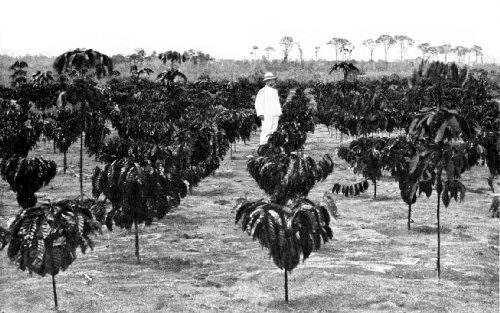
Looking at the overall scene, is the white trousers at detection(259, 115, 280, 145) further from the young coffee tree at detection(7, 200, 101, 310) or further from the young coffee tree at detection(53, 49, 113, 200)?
the young coffee tree at detection(7, 200, 101, 310)

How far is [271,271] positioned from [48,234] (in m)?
A: 2.41

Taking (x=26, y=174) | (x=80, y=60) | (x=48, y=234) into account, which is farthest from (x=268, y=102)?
(x=48, y=234)

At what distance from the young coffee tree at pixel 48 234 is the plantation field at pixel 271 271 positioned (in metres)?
0.71

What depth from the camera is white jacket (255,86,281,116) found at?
11.3m

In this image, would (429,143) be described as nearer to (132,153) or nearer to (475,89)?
(132,153)

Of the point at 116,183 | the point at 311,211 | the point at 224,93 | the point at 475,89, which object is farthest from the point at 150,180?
the point at 475,89

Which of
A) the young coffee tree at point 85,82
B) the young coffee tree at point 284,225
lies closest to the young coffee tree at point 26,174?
the young coffee tree at point 85,82

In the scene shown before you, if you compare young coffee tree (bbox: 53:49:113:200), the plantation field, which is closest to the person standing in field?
the plantation field

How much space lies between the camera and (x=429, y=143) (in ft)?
16.6

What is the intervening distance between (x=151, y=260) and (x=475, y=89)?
15595 millimetres

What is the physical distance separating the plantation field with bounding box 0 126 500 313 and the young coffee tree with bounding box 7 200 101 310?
71 centimetres

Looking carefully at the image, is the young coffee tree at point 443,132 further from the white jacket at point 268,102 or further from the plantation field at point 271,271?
the white jacket at point 268,102

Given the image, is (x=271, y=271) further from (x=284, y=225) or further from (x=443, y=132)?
→ (x=443, y=132)

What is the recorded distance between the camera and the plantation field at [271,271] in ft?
15.6
